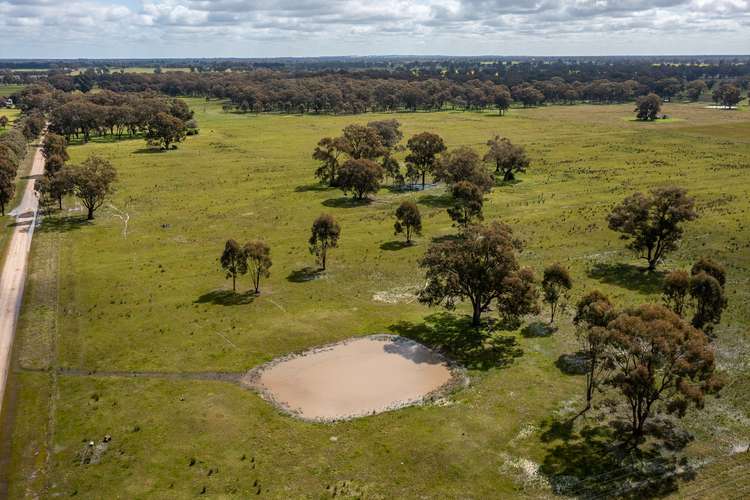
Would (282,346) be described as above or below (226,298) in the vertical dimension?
below

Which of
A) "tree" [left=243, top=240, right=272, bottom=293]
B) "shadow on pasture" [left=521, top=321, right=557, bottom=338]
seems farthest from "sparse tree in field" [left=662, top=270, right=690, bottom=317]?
"tree" [left=243, top=240, right=272, bottom=293]

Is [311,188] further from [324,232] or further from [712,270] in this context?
[712,270]

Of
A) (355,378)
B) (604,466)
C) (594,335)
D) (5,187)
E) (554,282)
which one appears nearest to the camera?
(604,466)

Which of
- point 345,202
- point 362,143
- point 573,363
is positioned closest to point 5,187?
point 345,202

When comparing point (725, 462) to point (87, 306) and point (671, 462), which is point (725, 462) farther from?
point (87, 306)

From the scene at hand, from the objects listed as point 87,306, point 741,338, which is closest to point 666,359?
point 741,338

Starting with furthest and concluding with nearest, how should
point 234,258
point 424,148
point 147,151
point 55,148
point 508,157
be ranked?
point 147,151
point 55,148
point 508,157
point 424,148
point 234,258

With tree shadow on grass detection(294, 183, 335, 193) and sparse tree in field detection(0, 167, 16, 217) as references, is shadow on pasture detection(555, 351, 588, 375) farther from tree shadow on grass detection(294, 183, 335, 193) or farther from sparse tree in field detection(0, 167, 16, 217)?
sparse tree in field detection(0, 167, 16, 217)
